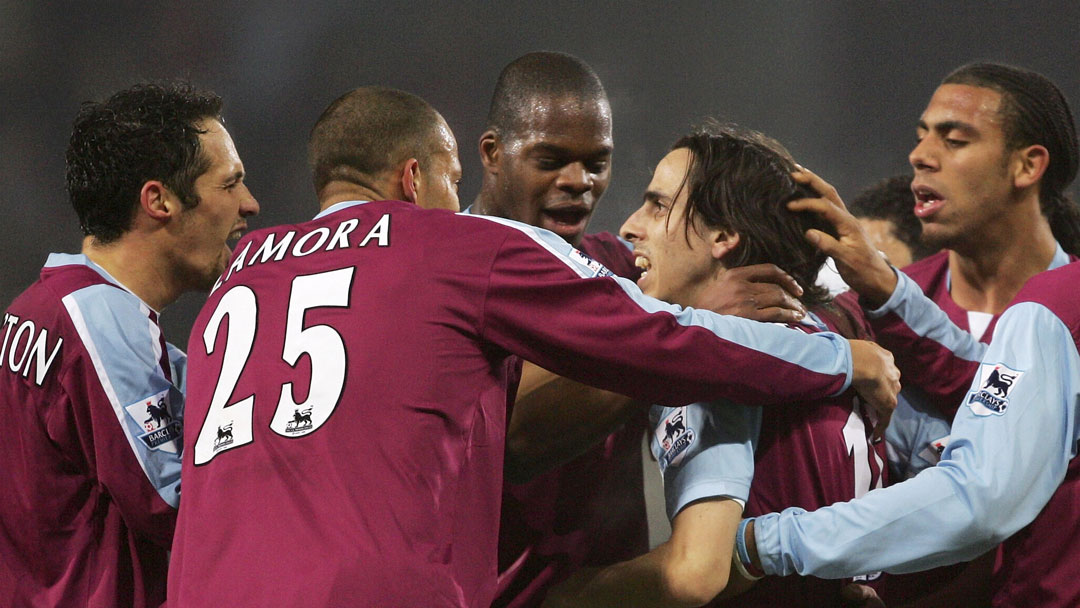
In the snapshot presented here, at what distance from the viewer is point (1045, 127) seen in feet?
9.41

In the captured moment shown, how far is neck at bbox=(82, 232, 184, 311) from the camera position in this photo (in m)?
2.46

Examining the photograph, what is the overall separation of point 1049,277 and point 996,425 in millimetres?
305

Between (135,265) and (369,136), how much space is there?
738 millimetres

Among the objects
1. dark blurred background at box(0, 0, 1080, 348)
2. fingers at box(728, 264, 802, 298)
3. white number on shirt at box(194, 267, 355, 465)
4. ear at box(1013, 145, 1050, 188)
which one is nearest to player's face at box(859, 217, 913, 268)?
dark blurred background at box(0, 0, 1080, 348)

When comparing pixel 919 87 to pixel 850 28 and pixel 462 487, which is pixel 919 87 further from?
pixel 462 487

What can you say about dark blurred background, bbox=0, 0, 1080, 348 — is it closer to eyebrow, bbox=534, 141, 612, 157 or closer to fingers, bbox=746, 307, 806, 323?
eyebrow, bbox=534, 141, 612, 157

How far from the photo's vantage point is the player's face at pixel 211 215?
8.34ft

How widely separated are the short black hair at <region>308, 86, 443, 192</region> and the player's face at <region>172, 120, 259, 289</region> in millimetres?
472

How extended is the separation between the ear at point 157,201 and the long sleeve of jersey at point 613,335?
112cm

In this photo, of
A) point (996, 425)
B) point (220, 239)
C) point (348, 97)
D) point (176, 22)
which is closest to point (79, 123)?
point (220, 239)

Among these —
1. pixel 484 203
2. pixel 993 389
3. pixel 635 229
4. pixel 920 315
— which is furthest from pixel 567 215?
pixel 993 389

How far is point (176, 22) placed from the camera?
5.02 m

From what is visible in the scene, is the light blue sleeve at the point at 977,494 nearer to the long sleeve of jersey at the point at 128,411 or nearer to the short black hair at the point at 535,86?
the long sleeve of jersey at the point at 128,411

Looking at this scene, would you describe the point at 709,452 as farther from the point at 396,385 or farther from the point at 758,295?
the point at 396,385
